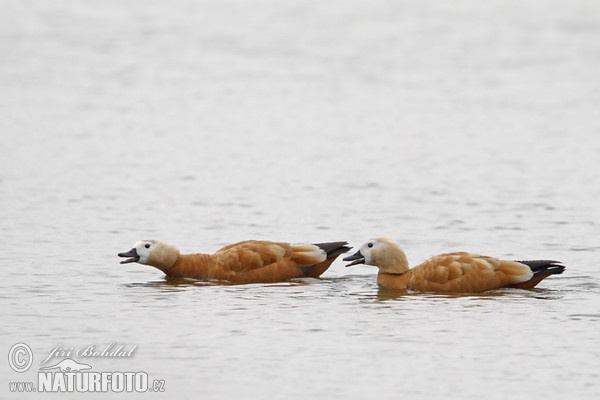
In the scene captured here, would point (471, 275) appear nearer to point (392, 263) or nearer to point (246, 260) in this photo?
point (392, 263)

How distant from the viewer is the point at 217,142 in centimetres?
2878

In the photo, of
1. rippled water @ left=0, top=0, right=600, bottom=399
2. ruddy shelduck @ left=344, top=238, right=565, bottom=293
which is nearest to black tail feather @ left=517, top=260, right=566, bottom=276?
ruddy shelduck @ left=344, top=238, right=565, bottom=293

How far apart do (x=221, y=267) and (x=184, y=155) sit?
1064 cm

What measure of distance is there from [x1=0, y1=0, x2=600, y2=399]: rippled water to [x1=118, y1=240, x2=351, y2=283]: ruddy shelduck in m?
0.25

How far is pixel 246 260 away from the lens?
54.5ft

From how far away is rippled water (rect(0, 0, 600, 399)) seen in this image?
521 inches

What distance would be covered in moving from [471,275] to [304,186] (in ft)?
27.2

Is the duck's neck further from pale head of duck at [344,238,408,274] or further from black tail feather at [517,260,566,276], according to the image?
black tail feather at [517,260,566,276]

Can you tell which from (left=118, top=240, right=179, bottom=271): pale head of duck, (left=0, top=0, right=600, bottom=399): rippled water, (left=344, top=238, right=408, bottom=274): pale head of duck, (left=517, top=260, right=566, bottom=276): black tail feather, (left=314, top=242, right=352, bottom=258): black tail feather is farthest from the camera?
(left=314, top=242, right=352, bottom=258): black tail feather

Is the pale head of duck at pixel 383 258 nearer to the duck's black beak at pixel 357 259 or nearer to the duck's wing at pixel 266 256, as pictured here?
the duck's black beak at pixel 357 259

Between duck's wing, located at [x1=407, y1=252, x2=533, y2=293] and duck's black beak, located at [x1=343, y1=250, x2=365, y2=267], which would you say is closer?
duck's wing, located at [x1=407, y1=252, x2=533, y2=293]

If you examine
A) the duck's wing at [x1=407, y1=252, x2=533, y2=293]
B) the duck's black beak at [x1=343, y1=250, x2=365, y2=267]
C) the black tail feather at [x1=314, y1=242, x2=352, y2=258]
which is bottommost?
the duck's wing at [x1=407, y1=252, x2=533, y2=293]

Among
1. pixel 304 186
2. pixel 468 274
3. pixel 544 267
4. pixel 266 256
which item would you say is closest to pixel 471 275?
pixel 468 274

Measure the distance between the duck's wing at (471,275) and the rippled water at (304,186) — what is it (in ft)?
0.73
